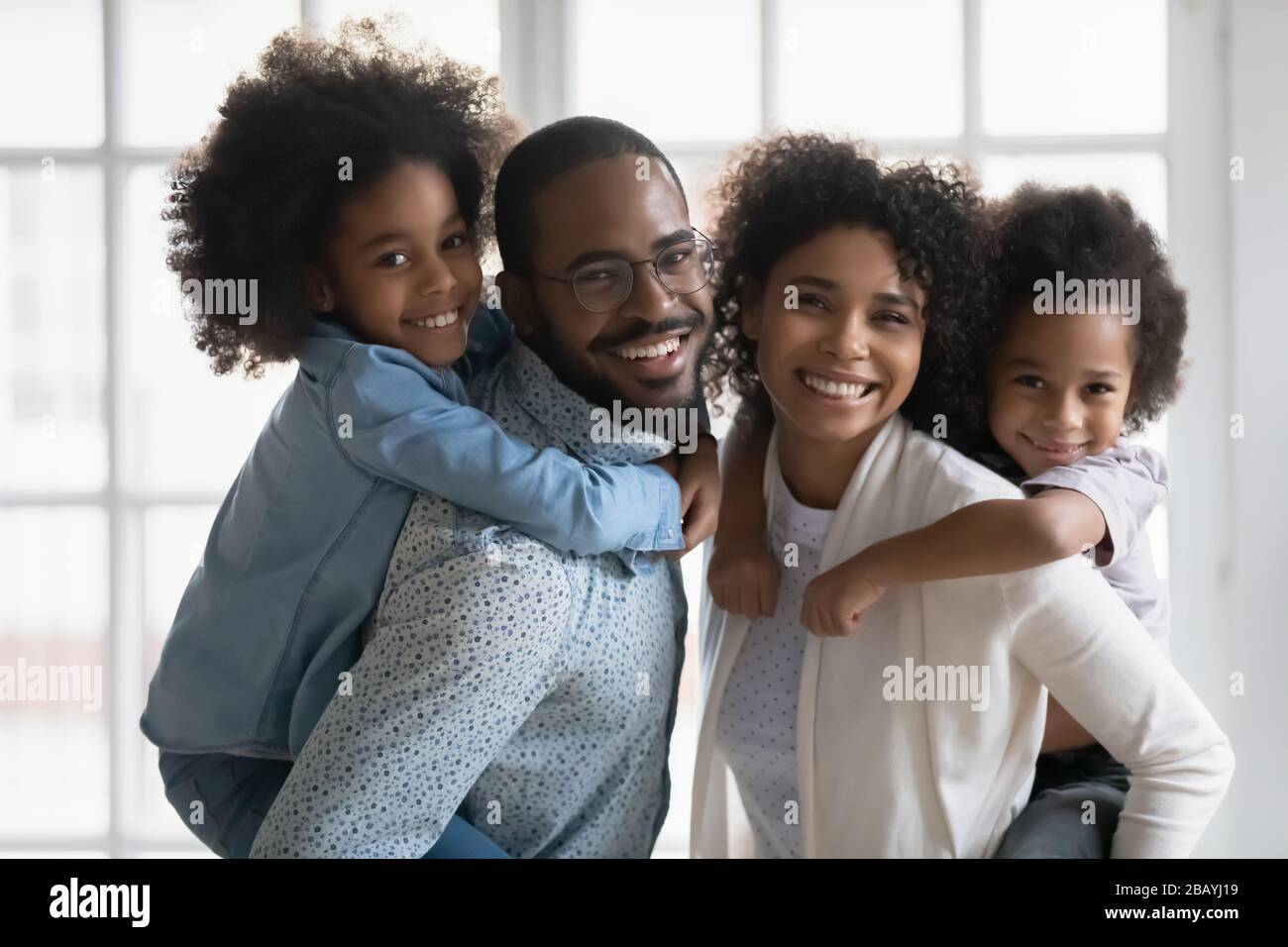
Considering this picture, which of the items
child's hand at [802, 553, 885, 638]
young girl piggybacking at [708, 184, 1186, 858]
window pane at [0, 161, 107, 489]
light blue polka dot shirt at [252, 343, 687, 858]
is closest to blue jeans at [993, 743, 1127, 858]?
young girl piggybacking at [708, 184, 1186, 858]

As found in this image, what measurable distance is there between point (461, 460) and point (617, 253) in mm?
250

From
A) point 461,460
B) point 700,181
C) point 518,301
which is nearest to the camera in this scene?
point 461,460

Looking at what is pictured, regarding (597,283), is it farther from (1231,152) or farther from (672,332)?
(1231,152)

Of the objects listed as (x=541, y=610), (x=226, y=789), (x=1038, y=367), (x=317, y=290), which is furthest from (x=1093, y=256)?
(x=226, y=789)

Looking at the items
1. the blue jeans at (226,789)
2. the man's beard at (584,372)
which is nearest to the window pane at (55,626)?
the blue jeans at (226,789)

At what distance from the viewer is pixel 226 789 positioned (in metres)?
1.18

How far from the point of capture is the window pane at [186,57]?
1.38 m

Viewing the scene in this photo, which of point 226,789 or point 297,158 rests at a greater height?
point 297,158

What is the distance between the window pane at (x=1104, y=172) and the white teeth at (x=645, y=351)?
21.4 inches

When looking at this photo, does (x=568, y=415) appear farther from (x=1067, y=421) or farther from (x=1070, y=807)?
(x=1070, y=807)

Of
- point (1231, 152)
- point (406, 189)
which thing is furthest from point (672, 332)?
point (1231, 152)

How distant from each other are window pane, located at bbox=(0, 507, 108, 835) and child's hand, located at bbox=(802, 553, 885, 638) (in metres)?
0.92

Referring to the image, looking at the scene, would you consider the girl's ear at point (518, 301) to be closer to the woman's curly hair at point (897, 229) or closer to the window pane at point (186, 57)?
the woman's curly hair at point (897, 229)

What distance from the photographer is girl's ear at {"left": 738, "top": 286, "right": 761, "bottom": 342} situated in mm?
1174
